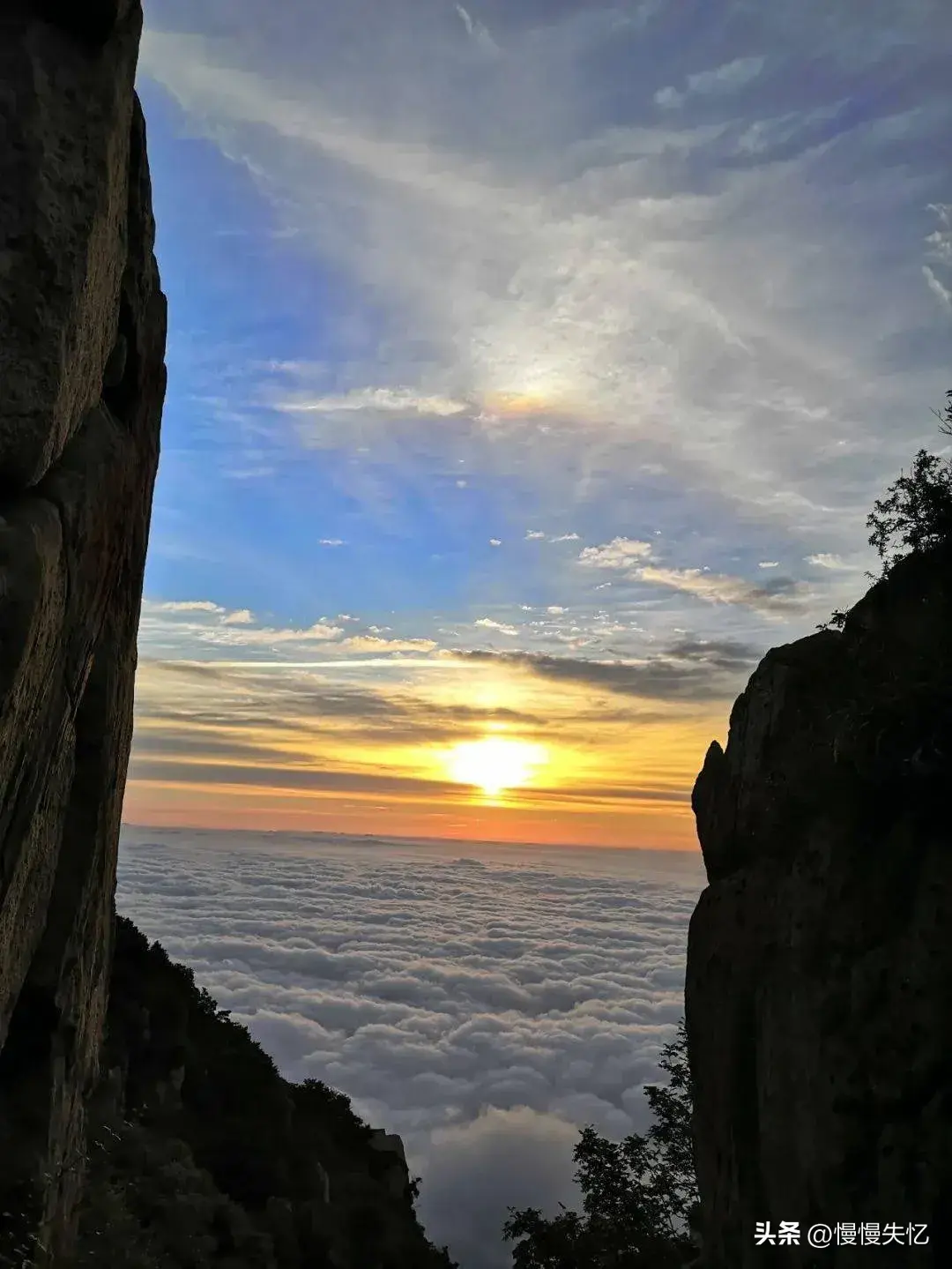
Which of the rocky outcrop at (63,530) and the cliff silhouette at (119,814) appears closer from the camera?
the rocky outcrop at (63,530)

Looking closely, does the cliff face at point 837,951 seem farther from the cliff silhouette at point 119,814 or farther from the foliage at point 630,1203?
the foliage at point 630,1203

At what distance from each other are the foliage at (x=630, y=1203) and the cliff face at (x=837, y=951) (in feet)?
42.4

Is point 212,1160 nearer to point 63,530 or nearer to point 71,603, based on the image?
point 71,603

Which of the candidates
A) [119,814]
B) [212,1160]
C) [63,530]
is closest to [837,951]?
[119,814]

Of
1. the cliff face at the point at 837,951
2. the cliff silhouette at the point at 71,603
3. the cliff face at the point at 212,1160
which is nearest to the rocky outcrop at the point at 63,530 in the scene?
the cliff silhouette at the point at 71,603

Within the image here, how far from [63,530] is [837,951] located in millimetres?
12588

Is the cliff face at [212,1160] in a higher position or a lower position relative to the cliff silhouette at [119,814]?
lower

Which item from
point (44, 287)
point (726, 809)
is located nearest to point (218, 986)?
point (726, 809)

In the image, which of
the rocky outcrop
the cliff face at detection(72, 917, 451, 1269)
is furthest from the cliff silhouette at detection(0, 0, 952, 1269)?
the cliff face at detection(72, 917, 451, 1269)

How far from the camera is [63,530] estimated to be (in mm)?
7699

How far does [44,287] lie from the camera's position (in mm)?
6746

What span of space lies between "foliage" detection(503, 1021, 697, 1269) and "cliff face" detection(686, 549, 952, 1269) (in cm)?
1291

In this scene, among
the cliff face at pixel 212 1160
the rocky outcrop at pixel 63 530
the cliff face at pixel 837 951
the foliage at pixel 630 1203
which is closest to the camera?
the rocky outcrop at pixel 63 530

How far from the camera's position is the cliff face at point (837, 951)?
10617 millimetres
